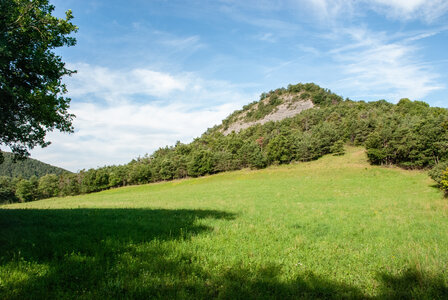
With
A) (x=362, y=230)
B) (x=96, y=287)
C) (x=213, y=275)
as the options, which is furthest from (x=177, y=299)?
(x=362, y=230)

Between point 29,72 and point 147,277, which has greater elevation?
point 29,72

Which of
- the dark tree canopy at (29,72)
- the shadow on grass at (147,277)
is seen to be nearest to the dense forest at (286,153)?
the shadow on grass at (147,277)

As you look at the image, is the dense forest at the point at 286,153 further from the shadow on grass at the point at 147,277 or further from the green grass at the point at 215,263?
the shadow on grass at the point at 147,277

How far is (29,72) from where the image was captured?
34.0ft

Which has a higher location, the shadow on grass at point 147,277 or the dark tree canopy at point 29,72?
the dark tree canopy at point 29,72

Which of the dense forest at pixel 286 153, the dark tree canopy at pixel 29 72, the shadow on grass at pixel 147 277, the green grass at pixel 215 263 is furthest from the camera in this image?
the dense forest at pixel 286 153

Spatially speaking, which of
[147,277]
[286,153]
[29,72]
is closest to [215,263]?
[147,277]

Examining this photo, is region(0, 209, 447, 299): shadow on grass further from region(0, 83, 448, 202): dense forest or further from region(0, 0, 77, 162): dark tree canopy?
region(0, 83, 448, 202): dense forest

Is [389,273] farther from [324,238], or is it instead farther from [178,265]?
[178,265]

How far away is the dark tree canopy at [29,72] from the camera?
902cm

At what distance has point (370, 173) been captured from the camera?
1946 inches

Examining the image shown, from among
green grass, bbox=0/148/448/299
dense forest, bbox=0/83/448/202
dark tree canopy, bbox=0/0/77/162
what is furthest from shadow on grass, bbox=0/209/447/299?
dense forest, bbox=0/83/448/202

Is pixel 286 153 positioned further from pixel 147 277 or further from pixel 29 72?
pixel 147 277

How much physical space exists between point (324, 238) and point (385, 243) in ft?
7.41
